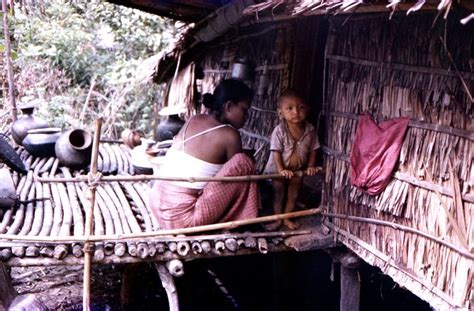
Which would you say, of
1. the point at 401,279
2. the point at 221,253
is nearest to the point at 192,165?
the point at 221,253

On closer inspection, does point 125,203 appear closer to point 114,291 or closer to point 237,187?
point 237,187

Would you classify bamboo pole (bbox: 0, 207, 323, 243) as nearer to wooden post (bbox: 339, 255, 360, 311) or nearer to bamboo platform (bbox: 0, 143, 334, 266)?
bamboo platform (bbox: 0, 143, 334, 266)

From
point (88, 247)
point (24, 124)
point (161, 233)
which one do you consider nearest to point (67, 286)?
point (24, 124)

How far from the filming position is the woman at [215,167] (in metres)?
4.21

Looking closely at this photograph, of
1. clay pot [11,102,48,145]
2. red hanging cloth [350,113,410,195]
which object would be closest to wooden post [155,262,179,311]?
red hanging cloth [350,113,410,195]

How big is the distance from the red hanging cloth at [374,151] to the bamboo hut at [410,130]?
52mm

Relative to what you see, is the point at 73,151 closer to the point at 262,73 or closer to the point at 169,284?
the point at 262,73

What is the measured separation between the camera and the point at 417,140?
3010 mm

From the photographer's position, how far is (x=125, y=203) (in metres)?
5.24

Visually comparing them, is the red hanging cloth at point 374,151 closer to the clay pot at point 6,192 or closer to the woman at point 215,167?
the woman at point 215,167

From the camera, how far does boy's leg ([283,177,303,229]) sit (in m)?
4.33

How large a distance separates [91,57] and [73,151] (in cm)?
716

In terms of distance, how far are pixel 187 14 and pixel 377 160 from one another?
12.4ft

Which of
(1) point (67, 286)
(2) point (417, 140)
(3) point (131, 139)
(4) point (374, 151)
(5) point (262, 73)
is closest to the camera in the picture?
(2) point (417, 140)
